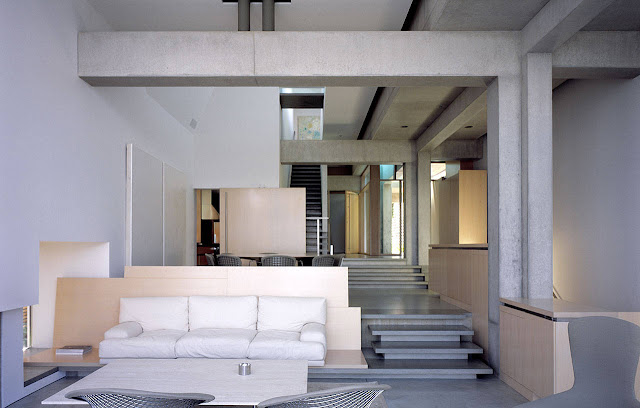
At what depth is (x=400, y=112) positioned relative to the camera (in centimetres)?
1035

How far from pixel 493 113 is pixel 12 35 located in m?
5.45

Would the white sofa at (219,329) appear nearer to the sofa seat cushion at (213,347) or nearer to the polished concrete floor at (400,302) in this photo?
the sofa seat cushion at (213,347)

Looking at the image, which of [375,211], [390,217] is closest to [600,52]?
[375,211]

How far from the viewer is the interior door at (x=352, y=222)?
2092 centimetres

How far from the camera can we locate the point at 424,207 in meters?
13.5

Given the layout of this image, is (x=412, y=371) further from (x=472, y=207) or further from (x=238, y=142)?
(x=238, y=142)

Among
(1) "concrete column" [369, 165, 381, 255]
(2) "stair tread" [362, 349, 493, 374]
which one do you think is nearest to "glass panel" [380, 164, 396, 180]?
(1) "concrete column" [369, 165, 381, 255]

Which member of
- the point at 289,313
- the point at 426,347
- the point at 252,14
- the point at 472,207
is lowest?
the point at 426,347

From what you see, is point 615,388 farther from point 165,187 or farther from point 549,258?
point 165,187

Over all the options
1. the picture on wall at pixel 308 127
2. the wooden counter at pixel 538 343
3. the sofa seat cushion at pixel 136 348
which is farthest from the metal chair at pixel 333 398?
the picture on wall at pixel 308 127

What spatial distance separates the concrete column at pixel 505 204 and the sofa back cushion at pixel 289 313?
6.96 ft

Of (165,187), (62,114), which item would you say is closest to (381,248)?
(165,187)

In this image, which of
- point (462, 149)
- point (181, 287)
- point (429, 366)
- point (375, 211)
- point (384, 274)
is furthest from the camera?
point (375, 211)

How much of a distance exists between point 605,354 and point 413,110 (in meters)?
7.27
